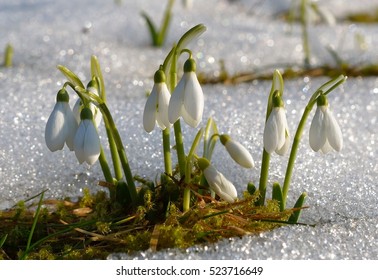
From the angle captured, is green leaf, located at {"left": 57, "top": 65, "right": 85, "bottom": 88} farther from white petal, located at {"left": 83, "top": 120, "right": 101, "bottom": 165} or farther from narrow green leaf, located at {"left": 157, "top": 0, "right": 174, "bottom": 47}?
narrow green leaf, located at {"left": 157, "top": 0, "right": 174, "bottom": 47}

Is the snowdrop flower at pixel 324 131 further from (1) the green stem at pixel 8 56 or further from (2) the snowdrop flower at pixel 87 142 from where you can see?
(1) the green stem at pixel 8 56

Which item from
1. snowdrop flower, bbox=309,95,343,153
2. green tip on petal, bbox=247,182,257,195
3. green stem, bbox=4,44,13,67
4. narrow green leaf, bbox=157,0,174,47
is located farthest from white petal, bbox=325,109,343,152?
narrow green leaf, bbox=157,0,174,47

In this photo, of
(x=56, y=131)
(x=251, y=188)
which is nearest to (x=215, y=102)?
(x=251, y=188)

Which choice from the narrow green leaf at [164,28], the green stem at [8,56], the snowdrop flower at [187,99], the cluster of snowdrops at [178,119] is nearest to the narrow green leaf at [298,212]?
the cluster of snowdrops at [178,119]
